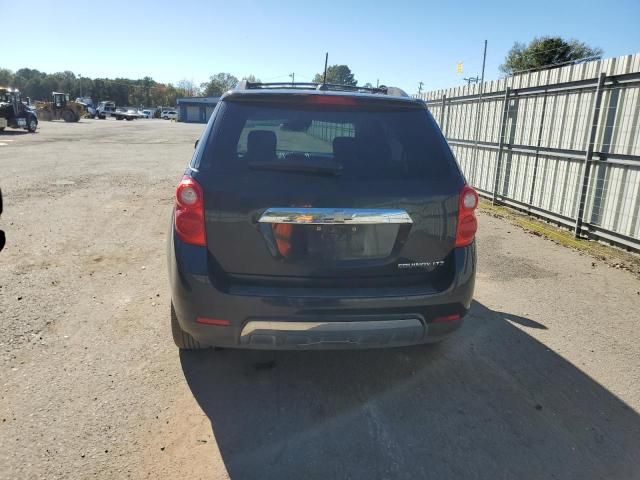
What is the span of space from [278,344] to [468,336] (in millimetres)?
1976

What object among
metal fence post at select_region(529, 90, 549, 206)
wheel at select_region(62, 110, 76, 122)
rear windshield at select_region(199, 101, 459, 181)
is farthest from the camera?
wheel at select_region(62, 110, 76, 122)

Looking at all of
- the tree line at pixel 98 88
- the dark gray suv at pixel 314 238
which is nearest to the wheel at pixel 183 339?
the dark gray suv at pixel 314 238

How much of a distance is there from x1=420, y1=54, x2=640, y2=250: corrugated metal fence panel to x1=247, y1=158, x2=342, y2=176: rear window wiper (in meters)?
5.34

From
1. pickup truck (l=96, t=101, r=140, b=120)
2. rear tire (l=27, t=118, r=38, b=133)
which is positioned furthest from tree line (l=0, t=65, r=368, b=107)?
rear tire (l=27, t=118, r=38, b=133)

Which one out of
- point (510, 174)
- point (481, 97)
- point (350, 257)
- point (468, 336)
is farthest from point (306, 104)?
point (481, 97)

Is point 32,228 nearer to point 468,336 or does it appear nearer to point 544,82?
point 468,336

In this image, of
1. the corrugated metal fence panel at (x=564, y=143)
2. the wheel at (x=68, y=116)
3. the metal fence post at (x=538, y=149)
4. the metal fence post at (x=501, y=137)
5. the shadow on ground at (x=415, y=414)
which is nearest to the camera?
the shadow on ground at (x=415, y=414)

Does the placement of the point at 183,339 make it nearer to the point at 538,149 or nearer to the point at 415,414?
the point at 415,414

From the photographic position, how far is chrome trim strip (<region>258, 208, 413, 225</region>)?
2.55 meters

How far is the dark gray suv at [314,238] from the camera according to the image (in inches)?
101

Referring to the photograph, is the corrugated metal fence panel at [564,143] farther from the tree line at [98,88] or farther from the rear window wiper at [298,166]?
the tree line at [98,88]

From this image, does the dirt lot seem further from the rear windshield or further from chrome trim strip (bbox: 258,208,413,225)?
the rear windshield

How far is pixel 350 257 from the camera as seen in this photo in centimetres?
266

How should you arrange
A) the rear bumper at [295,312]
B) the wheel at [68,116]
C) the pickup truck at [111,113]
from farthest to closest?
the pickup truck at [111,113] < the wheel at [68,116] < the rear bumper at [295,312]
